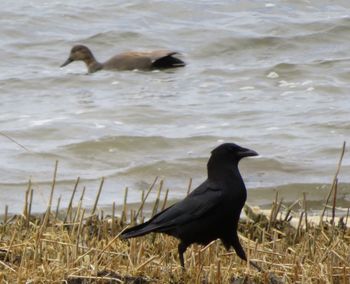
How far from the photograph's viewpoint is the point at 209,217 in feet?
20.2

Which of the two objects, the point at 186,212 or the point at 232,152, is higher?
the point at 232,152

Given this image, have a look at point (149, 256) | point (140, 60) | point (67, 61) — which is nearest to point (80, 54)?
point (67, 61)

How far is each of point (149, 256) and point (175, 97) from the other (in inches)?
353

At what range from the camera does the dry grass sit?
5660mm

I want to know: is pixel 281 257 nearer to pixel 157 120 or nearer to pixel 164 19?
pixel 157 120

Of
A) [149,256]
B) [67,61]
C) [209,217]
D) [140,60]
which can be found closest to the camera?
[209,217]

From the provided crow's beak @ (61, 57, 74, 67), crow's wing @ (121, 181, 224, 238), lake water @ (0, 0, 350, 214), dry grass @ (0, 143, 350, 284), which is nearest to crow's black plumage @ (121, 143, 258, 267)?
crow's wing @ (121, 181, 224, 238)

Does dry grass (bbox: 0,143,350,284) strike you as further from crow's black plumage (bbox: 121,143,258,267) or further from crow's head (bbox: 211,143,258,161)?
crow's head (bbox: 211,143,258,161)

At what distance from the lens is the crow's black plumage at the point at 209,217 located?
6.13 metres

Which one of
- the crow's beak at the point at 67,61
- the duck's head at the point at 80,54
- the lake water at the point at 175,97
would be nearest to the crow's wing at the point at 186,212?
the lake water at the point at 175,97

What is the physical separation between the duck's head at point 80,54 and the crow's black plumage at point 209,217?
1159 centimetres

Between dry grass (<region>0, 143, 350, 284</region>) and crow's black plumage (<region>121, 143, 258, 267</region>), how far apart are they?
0.10 meters

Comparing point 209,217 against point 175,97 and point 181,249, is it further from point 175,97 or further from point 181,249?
point 175,97

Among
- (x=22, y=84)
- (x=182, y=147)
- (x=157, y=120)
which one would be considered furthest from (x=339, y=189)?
(x=22, y=84)
